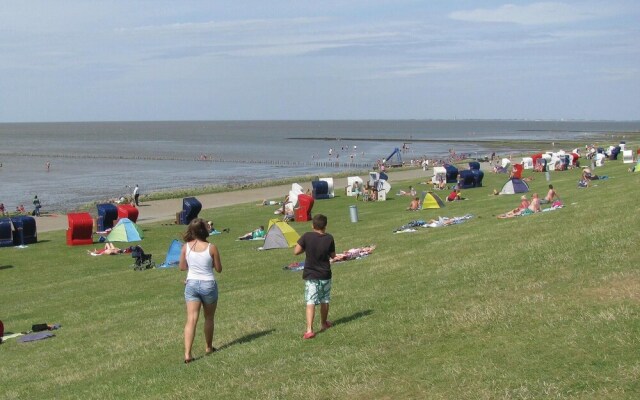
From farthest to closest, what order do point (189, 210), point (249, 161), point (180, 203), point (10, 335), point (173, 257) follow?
1. point (249, 161)
2. point (180, 203)
3. point (189, 210)
4. point (173, 257)
5. point (10, 335)

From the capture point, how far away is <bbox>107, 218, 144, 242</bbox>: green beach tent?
33469 millimetres

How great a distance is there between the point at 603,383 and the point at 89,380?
7222 millimetres

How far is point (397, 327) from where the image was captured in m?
10.9

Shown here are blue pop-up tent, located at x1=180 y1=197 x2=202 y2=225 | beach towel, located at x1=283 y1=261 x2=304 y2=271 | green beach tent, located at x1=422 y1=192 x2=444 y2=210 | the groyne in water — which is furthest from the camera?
the groyne in water

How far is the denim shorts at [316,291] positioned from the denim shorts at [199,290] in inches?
57.1

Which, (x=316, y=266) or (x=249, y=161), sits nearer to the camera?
(x=316, y=266)

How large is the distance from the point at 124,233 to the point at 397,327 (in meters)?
24.6

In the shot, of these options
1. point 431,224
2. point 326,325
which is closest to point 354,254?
point 431,224

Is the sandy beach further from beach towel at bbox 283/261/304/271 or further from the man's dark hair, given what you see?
the man's dark hair

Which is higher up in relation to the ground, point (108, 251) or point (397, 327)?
point (397, 327)

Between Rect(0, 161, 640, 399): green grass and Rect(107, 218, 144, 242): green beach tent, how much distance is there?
11038 millimetres

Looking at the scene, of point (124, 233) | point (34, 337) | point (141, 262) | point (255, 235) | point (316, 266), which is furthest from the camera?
point (124, 233)

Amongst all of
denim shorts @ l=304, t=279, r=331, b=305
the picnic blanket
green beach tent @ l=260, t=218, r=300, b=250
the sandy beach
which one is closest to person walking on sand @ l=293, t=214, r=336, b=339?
denim shorts @ l=304, t=279, r=331, b=305

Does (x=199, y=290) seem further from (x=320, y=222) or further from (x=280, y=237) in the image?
(x=280, y=237)
